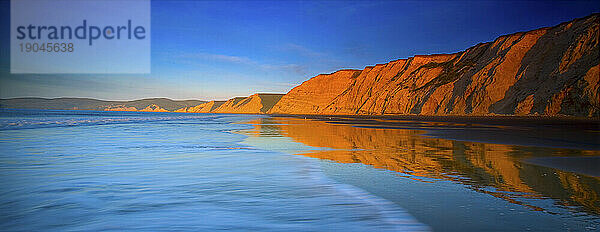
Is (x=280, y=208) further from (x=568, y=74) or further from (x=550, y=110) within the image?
(x=568, y=74)

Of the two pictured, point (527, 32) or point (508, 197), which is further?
point (527, 32)

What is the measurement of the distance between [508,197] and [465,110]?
6563cm

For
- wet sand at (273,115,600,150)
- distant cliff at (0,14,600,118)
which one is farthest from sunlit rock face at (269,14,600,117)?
wet sand at (273,115,600,150)

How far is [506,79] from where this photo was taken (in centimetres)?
5988

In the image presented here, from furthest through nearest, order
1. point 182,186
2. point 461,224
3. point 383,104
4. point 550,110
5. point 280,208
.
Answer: point 383,104 → point 550,110 → point 182,186 → point 280,208 → point 461,224

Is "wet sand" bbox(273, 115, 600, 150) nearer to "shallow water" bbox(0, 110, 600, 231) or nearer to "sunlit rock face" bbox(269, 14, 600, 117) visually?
"shallow water" bbox(0, 110, 600, 231)

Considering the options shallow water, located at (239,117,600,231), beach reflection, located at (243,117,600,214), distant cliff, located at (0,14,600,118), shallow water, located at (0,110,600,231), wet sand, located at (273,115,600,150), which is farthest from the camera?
distant cliff, located at (0,14,600,118)

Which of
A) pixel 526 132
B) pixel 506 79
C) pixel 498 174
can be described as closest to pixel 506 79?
pixel 506 79

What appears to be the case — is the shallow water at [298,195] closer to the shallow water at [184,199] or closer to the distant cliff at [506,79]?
the shallow water at [184,199]

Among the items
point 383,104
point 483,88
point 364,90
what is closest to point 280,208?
point 483,88

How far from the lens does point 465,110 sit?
65.4 metres

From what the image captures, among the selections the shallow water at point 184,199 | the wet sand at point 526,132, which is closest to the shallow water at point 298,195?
the shallow water at point 184,199

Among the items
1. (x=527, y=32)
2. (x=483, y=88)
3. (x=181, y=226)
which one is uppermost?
(x=527, y=32)

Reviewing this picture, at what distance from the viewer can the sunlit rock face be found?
46.2m
